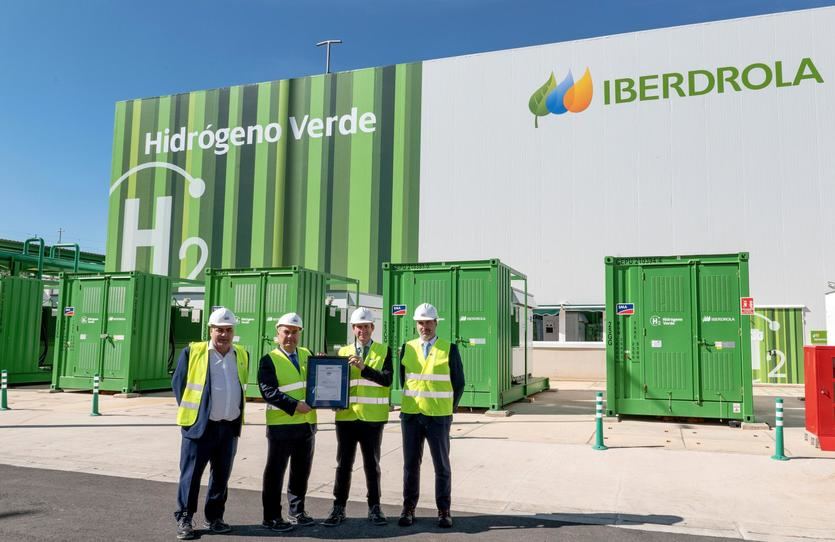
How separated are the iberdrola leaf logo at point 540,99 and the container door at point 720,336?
13.5 meters

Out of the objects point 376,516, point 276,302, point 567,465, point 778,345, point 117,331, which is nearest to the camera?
point 376,516

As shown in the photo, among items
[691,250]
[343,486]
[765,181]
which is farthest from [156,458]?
[765,181]

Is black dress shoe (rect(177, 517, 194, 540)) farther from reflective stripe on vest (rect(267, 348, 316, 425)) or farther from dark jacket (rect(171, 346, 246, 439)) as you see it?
reflective stripe on vest (rect(267, 348, 316, 425))

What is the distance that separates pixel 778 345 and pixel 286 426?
19542 millimetres

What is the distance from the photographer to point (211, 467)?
5.41 m

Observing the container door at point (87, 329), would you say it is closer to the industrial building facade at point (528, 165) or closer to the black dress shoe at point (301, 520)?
the industrial building facade at point (528, 165)

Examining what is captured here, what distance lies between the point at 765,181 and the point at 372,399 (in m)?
20.0

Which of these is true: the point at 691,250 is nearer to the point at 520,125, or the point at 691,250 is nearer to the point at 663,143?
the point at 663,143

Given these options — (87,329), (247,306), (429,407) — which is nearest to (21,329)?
(87,329)

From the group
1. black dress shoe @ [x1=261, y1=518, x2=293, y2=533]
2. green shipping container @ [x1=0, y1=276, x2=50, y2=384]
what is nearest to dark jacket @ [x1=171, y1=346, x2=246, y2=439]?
black dress shoe @ [x1=261, y1=518, x2=293, y2=533]

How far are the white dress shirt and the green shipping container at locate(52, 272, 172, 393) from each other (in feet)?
39.3

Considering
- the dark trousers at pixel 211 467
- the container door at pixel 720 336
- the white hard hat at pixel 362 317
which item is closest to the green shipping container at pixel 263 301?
the container door at pixel 720 336

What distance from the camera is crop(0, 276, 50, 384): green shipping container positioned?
18203 mm

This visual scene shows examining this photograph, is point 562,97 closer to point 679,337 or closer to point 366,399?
point 679,337
